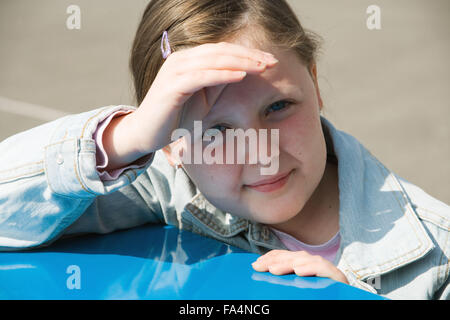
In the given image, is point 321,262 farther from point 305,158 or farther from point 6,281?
point 6,281

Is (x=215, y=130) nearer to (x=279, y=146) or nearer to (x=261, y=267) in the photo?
(x=279, y=146)

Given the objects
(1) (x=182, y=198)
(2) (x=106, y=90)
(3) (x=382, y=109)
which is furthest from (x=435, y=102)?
(1) (x=182, y=198)

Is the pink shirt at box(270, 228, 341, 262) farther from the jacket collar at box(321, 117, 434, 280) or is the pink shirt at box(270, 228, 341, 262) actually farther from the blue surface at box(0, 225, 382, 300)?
the blue surface at box(0, 225, 382, 300)

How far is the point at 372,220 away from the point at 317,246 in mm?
174

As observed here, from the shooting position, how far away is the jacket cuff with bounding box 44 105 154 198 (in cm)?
107

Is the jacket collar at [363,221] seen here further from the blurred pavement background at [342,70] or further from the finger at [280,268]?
the blurred pavement background at [342,70]

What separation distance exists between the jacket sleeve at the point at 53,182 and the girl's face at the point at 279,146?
162 millimetres

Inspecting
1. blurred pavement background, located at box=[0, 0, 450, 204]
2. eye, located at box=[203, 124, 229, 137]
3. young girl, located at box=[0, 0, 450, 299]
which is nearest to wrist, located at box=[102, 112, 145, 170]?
young girl, located at box=[0, 0, 450, 299]

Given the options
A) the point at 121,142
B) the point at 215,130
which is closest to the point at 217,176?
the point at 215,130

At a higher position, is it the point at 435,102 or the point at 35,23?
the point at 35,23

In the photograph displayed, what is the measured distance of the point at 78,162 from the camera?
1.07 meters

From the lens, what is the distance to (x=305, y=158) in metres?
1.19

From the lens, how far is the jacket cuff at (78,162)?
1.07m

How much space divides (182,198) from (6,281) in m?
0.46
